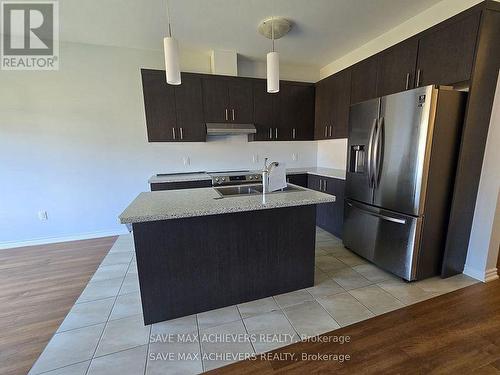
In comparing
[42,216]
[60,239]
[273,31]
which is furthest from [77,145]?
[273,31]

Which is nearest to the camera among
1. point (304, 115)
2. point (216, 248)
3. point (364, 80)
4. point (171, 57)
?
point (171, 57)

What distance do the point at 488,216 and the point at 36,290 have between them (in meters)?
4.37

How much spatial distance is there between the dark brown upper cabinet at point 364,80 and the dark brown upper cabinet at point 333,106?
11 centimetres

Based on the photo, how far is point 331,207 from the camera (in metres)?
3.35

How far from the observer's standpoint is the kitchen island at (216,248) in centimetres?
163

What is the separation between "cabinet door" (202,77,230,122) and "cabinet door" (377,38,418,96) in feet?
6.77

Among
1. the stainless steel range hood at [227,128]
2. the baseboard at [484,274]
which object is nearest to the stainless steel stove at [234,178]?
the stainless steel range hood at [227,128]

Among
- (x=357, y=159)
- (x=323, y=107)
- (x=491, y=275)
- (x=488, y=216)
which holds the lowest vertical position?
(x=491, y=275)

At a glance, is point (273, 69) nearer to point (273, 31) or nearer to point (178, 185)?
point (273, 31)

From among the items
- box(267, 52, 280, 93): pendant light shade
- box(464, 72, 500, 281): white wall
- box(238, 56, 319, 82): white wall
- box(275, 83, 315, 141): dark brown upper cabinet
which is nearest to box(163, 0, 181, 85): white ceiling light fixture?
box(267, 52, 280, 93): pendant light shade

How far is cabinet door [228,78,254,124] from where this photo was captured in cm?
348

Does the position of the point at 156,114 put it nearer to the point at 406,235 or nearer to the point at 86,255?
the point at 86,255

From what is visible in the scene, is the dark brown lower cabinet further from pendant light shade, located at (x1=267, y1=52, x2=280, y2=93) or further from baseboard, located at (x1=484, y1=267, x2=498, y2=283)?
pendant light shade, located at (x1=267, y1=52, x2=280, y2=93)

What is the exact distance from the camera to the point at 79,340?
1579 millimetres
